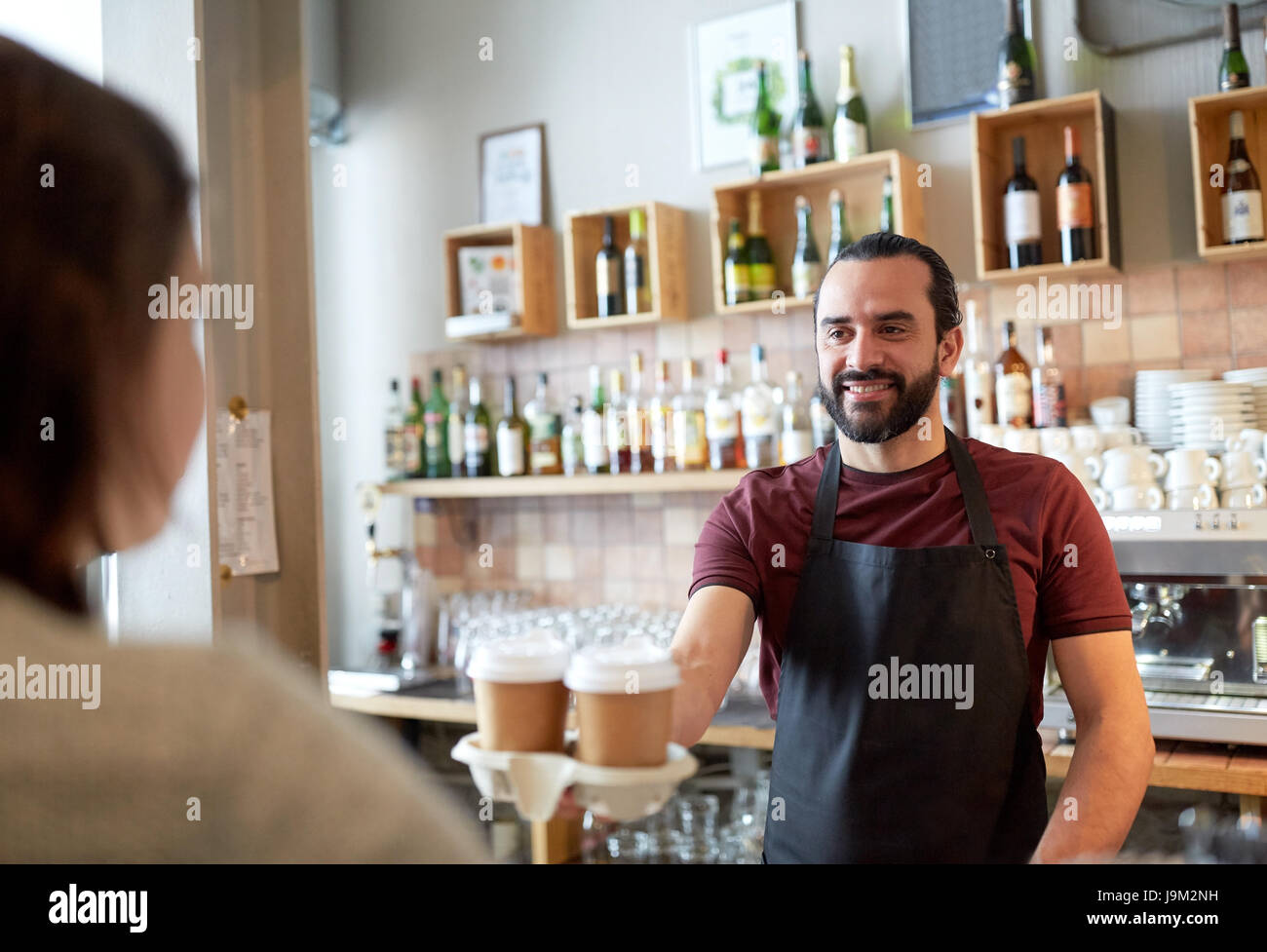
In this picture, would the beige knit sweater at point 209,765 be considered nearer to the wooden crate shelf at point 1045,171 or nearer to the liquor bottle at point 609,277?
the wooden crate shelf at point 1045,171

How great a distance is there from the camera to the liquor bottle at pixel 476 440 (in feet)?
7.58

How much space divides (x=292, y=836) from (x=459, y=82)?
2.32 m

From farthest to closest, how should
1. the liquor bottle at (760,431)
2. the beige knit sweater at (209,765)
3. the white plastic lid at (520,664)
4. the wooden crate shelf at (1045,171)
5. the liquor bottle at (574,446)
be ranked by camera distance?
1. the liquor bottle at (574,446)
2. the liquor bottle at (760,431)
3. the wooden crate shelf at (1045,171)
4. the white plastic lid at (520,664)
5. the beige knit sweater at (209,765)

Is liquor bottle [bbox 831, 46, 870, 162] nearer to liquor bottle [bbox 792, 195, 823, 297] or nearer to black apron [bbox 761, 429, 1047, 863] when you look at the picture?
liquor bottle [bbox 792, 195, 823, 297]

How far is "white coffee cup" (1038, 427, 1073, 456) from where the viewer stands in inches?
62.1

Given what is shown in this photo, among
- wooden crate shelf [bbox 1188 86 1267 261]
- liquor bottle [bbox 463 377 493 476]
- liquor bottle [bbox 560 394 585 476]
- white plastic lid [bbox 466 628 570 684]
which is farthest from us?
liquor bottle [bbox 463 377 493 476]

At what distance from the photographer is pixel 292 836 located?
367 millimetres

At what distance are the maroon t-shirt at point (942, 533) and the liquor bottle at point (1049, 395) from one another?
0.76m

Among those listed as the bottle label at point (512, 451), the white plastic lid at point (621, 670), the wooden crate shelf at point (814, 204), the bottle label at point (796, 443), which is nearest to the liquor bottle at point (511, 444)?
the bottle label at point (512, 451)

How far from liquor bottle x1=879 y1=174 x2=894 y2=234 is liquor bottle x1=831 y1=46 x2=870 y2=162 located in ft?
0.25

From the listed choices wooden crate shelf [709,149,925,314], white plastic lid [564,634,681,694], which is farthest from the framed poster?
white plastic lid [564,634,681,694]

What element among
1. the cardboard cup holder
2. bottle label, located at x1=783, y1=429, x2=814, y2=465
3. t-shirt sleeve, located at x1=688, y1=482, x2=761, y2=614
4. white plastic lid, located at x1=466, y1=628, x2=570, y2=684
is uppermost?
bottle label, located at x1=783, y1=429, x2=814, y2=465

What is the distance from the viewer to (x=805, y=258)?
1.96 metres
